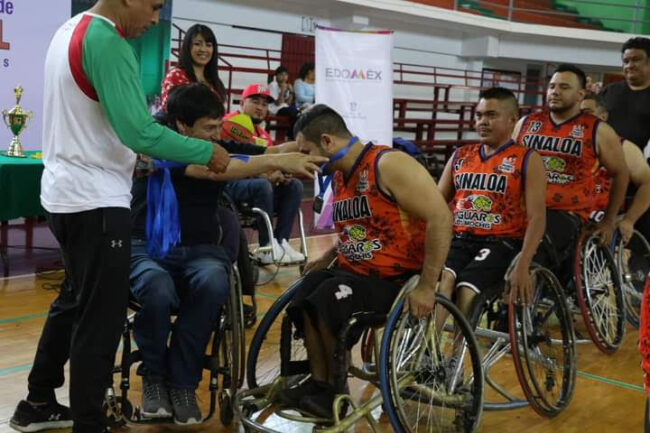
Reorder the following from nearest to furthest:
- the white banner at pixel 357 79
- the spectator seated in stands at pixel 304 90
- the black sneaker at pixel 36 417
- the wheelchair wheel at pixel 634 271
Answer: the black sneaker at pixel 36 417 → the wheelchair wheel at pixel 634 271 → the white banner at pixel 357 79 → the spectator seated in stands at pixel 304 90

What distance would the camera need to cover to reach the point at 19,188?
13.5ft

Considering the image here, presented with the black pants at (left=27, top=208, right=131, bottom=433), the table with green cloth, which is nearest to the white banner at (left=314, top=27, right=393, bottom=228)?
the table with green cloth

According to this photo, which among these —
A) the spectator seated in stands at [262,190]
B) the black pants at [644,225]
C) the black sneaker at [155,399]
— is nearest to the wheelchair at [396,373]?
the black sneaker at [155,399]

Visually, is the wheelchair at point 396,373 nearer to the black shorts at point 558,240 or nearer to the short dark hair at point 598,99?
the black shorts at point 558,240

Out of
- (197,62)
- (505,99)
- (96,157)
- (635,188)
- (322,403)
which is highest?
(197,62)

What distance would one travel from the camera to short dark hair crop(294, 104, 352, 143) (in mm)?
2219

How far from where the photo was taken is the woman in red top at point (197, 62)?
3.53 m

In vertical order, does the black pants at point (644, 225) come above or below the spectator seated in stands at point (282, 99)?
below

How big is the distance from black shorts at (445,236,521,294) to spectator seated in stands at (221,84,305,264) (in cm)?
148

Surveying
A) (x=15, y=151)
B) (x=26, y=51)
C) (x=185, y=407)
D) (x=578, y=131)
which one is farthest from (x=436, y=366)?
(x=26, y=51)

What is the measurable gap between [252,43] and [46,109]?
875 centimetres

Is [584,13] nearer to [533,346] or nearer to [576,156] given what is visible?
[576,156]

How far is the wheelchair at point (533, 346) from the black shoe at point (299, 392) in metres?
0.56

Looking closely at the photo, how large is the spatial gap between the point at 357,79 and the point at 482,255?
11.6ft
